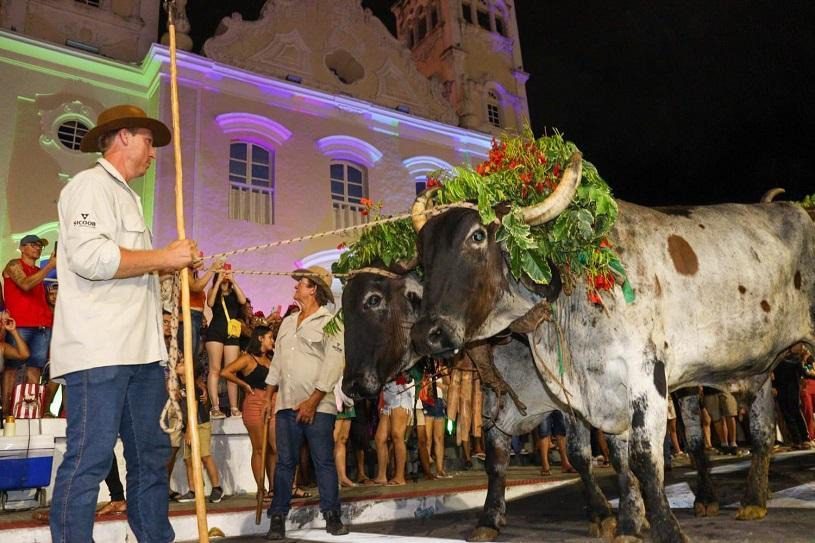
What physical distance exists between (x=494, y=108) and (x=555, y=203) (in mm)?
21428

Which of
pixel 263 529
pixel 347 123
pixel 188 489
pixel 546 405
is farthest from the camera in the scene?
pixel 347 123

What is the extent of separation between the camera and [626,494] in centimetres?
427

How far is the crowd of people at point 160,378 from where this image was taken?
3.27m

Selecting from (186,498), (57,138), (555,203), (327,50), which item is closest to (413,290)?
(555,203)

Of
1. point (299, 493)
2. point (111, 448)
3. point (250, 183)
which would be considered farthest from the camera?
point (250, 183)

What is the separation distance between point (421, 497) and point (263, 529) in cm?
167

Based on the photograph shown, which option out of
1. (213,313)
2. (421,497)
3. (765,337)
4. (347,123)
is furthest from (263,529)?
(347,123)

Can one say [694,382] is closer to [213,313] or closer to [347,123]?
[213,313]

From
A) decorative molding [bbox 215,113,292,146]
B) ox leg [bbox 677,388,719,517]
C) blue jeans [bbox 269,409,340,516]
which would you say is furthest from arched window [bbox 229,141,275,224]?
ox leg [bbox 677,388,719,517]

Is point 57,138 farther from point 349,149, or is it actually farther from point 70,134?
point 349,149

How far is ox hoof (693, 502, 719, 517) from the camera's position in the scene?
531cm

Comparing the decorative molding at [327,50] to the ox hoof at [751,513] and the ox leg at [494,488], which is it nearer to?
the ox leg at [494,488]

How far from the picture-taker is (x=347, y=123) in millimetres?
19578

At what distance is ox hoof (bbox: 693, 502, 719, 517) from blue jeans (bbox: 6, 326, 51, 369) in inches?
283
